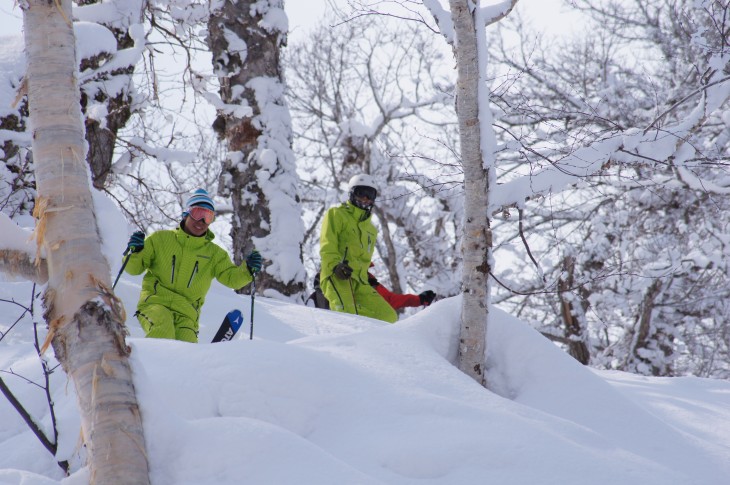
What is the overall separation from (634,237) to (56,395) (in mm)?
9946

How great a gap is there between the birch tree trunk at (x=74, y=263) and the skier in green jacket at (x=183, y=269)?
8.50 feet

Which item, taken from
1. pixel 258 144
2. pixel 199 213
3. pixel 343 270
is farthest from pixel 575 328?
pixel 199 213

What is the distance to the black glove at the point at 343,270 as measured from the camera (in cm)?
661

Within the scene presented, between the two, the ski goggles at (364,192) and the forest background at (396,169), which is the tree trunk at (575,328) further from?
the ski goggles at (364,192)

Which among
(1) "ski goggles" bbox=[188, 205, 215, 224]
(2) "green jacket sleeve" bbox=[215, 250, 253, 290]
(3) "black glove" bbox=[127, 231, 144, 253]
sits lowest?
(2) "green jacket sleeve" bbox=[215, 250, 253, 290]

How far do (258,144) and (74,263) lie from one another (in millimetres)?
5516

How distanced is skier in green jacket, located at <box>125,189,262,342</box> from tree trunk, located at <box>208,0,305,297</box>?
84.8 inches

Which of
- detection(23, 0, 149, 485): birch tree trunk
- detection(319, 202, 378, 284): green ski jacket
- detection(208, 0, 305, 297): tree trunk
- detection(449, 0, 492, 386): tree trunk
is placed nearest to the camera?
detection(23, 0, 149, 485): birch tree trunk

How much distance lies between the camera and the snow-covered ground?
2434 mm

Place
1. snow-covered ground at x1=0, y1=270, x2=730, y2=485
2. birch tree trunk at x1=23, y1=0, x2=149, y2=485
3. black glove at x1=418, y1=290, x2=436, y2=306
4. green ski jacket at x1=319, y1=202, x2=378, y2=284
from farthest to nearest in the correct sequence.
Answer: black glove at x1=418, y1=290, x2=436, y2=306
green ski jacket at x1=319, y1=202, x2=378, y2=284
snow-covered ground at x1=0, y1=270, x2=730, y2=485
birch tree trunk at x1=23, y1=0, x2=149, y2=485

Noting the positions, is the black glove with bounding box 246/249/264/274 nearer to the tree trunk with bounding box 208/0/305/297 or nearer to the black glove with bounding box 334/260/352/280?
the black glove with bounding box 334/260/352/280

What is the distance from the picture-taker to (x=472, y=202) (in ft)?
12.8

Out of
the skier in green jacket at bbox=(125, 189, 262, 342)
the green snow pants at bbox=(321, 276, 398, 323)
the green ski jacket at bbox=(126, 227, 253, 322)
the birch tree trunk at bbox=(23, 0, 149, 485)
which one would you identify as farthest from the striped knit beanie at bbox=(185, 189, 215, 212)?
the birch tree trunk at bbox=(23, 0, 149, 485)

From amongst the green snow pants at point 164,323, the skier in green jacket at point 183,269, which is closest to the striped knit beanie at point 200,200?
the skier in green jacket at point 183,269
